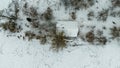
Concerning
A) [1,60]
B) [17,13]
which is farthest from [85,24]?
[1,60]

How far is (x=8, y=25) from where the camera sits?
3.40 meters

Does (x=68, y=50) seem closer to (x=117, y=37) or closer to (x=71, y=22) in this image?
(x=71, y=22)

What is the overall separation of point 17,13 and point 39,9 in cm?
25

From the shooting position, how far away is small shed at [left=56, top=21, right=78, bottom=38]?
3.31 meters

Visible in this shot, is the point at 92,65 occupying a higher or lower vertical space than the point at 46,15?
lower

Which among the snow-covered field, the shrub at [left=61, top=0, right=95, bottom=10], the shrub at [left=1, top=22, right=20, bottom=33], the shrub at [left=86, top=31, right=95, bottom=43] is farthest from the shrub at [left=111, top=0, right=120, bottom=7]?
the shrub at [left=1, top=22, right=20, bottom=33]

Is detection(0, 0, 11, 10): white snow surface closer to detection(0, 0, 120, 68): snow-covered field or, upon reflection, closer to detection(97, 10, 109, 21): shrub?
detection(0, 0, 120, 68): snow-covered field

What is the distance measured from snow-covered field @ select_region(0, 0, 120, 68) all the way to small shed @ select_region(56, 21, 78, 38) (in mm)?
80

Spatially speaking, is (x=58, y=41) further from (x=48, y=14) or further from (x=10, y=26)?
(x=10, y=26)

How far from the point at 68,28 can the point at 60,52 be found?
29 cm

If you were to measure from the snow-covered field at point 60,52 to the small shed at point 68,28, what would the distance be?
8cm

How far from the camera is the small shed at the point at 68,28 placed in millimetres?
3314

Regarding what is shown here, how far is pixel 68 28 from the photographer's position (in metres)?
3.32

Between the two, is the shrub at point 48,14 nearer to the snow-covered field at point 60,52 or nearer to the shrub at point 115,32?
the snow-covered field at point 60,52
